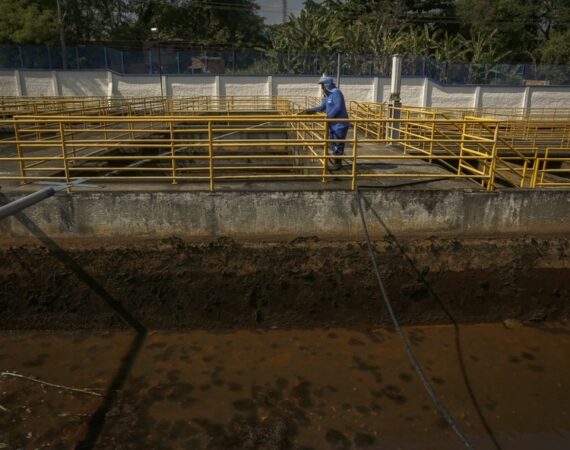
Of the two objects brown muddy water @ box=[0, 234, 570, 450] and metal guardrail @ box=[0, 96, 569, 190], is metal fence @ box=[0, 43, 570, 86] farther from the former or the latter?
brown muddy water @ box=[0, 234, 570, 450]

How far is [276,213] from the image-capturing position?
23.5ft

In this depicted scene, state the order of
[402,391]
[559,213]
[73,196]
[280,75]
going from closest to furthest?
[402,391] < [73,196] < [559,213] < [280,75]

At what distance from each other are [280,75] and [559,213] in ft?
66.7

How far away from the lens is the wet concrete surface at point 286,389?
4852 millimetres

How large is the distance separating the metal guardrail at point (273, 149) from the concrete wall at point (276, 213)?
1.33ft

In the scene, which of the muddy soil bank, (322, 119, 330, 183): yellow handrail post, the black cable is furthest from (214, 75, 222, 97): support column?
the black cable

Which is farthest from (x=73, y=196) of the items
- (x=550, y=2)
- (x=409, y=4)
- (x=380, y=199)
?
(x=550, y=2)

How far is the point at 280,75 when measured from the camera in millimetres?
25562

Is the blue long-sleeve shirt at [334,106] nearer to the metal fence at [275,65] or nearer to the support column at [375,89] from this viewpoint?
the support column at [375,89]

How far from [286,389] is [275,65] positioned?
86.0ft

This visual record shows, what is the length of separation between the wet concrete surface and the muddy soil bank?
0.78ft

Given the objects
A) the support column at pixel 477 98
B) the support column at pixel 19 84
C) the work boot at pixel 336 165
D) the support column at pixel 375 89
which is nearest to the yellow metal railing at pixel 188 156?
the work boot at pixel 336 165

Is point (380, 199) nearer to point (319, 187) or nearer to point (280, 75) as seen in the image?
point (319, 187)

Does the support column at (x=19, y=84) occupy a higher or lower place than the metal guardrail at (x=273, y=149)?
higher
